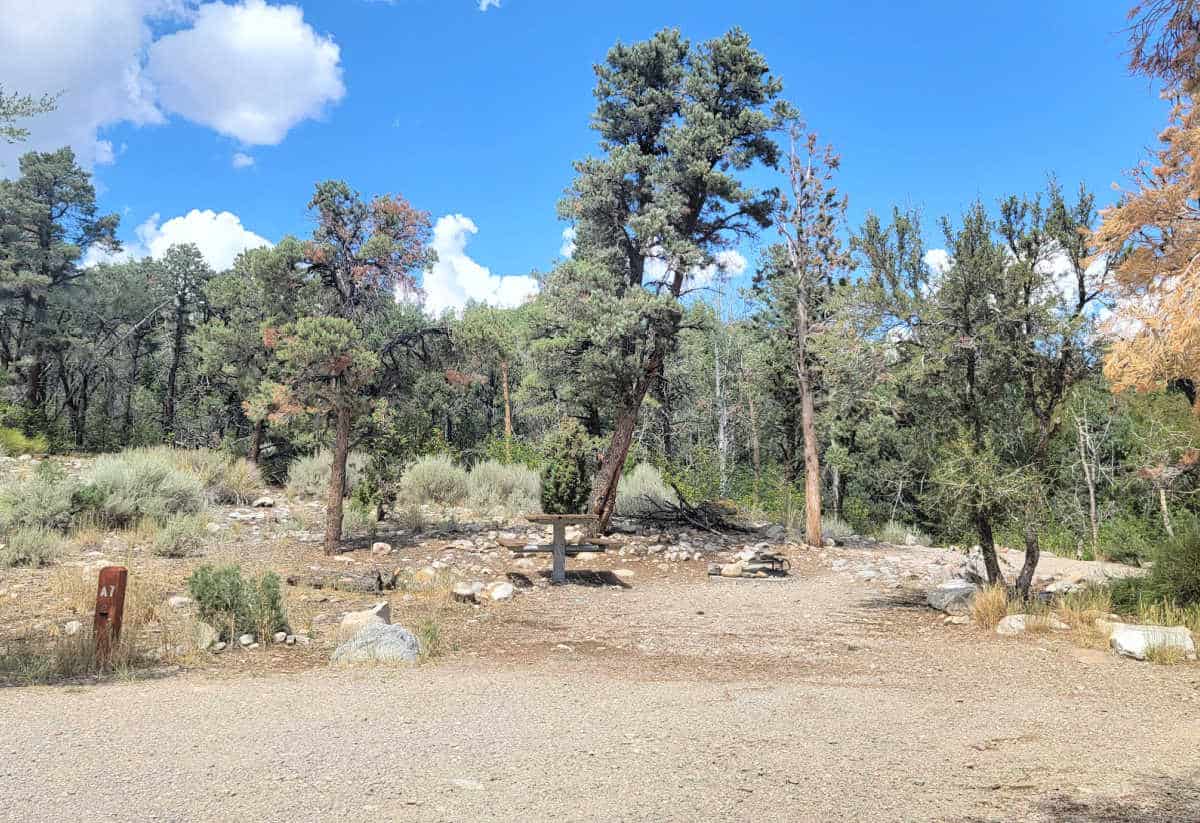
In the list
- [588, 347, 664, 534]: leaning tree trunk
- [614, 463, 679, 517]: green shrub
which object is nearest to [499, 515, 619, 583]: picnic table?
[588, 347, 664, 534]: leaning tree trunk

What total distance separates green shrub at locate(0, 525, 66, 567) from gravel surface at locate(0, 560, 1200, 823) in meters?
5.71

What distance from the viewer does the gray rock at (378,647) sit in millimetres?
5961

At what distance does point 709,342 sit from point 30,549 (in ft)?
71.9

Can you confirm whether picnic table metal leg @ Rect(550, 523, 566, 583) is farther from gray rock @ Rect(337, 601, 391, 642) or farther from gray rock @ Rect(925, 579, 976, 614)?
gray rock @ Rect(925, 579, 976, 614)

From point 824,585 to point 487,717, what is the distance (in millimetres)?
8067

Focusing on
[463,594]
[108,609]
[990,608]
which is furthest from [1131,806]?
[463,594]

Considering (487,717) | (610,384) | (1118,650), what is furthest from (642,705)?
(610,384)

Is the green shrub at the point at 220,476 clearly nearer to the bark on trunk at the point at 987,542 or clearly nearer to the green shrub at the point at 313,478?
the green shrub at the point at 313,478

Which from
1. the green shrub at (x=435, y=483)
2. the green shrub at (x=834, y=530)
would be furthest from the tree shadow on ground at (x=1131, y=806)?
the green shrub at (x=435, y=483)

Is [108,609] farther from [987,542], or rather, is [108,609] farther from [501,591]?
[987,542]

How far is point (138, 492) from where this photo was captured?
1255 cm

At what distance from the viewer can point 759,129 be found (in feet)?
49.2

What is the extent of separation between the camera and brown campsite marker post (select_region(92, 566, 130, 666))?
5.56 metres

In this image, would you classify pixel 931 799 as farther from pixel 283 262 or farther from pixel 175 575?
pixel 283 262
